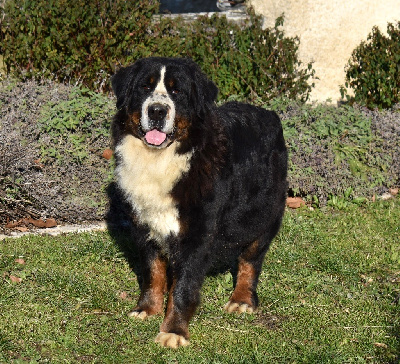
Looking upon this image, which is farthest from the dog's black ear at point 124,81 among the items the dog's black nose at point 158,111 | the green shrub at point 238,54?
the green shrub at point 238,54

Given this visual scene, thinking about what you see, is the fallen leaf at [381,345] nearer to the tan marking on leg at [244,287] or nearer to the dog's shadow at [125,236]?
the tan marking on leg at [244,287]

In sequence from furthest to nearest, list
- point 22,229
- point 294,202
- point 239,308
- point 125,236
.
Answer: point 294,202 < point 22,229 < point 125,236 < point 239,308

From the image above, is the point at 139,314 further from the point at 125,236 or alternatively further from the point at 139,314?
the point at 125,236

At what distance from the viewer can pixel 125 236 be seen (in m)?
6.94

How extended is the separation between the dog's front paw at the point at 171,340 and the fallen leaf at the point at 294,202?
367cm

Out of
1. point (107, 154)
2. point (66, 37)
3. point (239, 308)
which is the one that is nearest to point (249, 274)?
point (239, 308)

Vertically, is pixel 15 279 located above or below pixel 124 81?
below

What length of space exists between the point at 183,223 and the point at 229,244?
2.18ft

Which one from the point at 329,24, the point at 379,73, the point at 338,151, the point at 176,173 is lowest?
the point at 338,151

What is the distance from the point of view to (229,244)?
5.34 m

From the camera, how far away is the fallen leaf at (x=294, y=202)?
26.8 ft

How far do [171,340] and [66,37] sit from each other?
503cm

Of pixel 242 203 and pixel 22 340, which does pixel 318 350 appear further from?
pixel 22 340

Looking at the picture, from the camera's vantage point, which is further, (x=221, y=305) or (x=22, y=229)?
(x=22, y=229)
